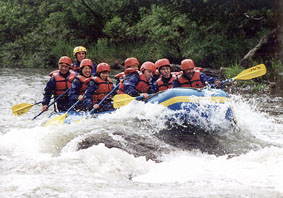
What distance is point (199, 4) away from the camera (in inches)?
694

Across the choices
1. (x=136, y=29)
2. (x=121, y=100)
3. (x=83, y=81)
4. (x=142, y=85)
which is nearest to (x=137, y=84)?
(x=142, y=85)

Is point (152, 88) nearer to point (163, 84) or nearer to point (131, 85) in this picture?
point (163, 84)

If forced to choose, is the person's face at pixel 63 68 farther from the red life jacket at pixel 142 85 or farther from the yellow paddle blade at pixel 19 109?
the red life jacket at pixel 142 85

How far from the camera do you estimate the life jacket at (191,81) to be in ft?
26.7

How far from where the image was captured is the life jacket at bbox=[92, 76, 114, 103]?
28.0 feet

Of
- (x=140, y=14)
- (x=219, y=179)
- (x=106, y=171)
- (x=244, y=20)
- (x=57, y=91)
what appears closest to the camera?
(x=219, y=179)

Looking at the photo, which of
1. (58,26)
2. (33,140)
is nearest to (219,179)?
(33,140)

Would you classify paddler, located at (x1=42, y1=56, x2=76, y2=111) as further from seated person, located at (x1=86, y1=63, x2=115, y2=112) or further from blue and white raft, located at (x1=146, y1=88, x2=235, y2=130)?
blue and white raft, located at (x1=146, y1=88, x2=235, y2=130)

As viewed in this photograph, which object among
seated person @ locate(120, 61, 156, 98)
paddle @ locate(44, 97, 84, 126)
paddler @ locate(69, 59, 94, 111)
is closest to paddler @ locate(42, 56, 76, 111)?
paddler @ locate(69, 59, 94, 111)

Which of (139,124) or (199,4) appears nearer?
(139,124)

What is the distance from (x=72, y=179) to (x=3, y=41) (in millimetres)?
23028

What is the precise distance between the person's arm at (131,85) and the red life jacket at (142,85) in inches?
2.5

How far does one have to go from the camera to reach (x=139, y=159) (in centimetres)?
574

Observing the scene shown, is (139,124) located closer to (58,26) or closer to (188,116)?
(188,116)
